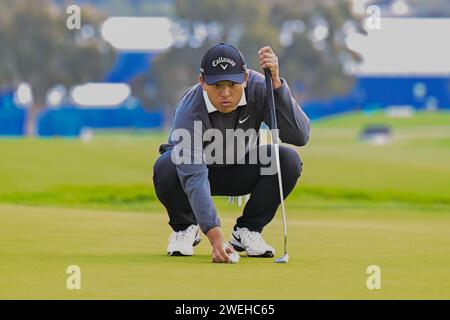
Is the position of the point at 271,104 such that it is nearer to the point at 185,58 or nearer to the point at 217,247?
the point at 217,247

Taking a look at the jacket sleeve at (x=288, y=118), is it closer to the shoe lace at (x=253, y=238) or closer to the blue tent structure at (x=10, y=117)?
the shoe lace at (x=253, y=238)

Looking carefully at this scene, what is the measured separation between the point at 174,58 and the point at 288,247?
55423mm

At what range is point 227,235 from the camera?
9.37m

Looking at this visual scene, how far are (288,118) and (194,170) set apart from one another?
66 cm

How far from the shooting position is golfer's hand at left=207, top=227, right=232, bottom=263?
689 cm

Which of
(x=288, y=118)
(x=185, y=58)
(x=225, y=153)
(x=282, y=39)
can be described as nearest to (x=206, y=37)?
(x=185, y=58)

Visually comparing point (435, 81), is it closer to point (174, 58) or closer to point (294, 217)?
point (174, 58)

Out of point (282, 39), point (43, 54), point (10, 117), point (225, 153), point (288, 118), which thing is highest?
point (282, 39)

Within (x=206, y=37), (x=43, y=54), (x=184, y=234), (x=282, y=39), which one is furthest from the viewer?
(x=282, y=39)

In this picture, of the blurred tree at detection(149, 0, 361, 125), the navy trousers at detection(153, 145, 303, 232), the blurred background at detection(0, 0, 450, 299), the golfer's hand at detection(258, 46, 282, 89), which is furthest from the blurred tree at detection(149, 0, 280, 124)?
the golfer's hand at detection(258, 46, 282, 89)

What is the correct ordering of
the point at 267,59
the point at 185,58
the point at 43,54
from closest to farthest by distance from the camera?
the point at 267,59 → the point at 43,54 → the point at 185,58

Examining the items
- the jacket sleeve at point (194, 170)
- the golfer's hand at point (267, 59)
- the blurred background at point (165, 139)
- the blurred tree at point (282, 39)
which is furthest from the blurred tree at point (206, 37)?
the golfer's hand at point (267, 59)

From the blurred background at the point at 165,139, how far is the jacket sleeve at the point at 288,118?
0.75 m
